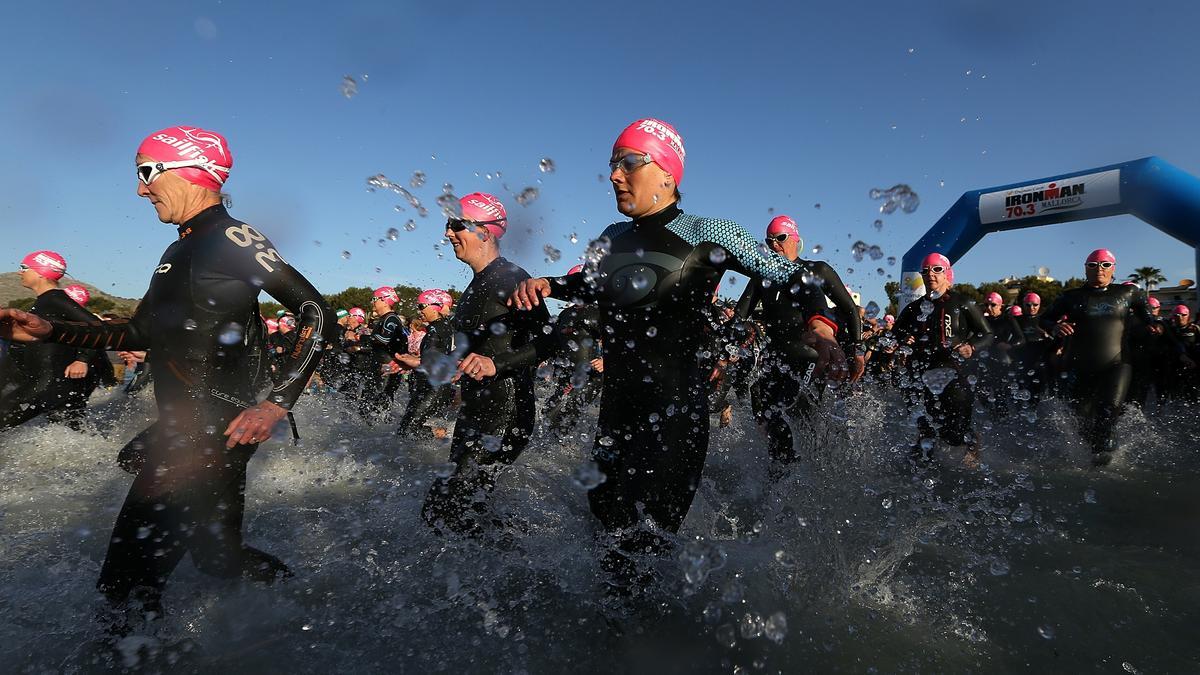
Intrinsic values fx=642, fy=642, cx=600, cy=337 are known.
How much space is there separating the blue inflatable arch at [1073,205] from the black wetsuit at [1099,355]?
159 centimetres

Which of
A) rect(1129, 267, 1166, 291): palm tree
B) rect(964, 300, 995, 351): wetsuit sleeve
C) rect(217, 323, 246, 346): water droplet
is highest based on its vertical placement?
rect(1129, 267, 1166, 291): palm tree

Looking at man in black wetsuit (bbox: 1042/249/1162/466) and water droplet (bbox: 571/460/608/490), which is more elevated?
man in black wetsuit (bbox: 1042/249/1162/466)

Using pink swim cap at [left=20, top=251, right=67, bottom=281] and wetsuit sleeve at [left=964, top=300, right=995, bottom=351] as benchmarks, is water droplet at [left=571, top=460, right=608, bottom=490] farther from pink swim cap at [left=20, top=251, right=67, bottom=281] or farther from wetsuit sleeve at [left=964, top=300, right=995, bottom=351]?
pink swim cap at [left=20, top=251, right=67, bottom=281]

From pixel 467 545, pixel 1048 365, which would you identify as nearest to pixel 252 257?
pixel 467 545

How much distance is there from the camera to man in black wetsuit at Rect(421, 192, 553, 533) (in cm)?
307

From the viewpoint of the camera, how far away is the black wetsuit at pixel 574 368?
4166 mm

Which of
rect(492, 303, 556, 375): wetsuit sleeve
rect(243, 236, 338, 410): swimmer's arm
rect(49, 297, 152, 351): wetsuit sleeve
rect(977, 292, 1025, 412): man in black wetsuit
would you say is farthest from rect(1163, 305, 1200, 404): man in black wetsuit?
rect(49, 297, 152, 351): wetsuit sleeve

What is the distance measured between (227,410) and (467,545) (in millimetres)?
1213

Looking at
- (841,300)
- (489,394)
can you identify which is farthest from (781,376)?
(489,394)

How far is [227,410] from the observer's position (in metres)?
2.36

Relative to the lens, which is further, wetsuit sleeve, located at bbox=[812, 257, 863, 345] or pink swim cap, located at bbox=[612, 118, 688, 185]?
wetsuit sleeve, located at bbox=[812, 257, 863, 345]

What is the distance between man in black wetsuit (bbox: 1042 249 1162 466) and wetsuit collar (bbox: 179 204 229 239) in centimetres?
721

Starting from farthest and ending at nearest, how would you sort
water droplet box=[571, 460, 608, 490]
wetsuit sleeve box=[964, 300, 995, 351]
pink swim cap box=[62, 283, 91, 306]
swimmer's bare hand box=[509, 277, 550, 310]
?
1. pink swim cap box=[62, 283, 91, 306]
2. wetsuit sleeve box=[964, 300, 995, 351]
3. swimmer's bare hand box=[509, 277, 550, 310]
4. water droplet box=[571, 460, 608, 490]

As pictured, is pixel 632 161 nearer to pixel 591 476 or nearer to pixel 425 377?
pixel 591 476
